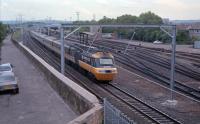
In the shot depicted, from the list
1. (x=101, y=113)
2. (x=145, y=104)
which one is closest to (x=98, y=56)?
(x=145, y=104)

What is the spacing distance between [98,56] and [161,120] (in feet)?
39.3

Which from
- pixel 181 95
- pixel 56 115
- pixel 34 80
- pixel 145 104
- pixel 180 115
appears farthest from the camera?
pixel 34 80

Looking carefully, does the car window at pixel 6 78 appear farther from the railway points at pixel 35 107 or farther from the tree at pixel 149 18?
the tree at pixel 149 18

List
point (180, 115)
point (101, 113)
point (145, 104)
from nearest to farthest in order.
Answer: point (101, 113), point (180, 115), point (145, 104)

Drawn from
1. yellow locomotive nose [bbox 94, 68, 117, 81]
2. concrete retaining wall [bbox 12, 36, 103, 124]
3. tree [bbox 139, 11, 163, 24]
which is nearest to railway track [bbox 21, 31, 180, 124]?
yellow locomotive nose [bbox 94, 68, 117, 81]

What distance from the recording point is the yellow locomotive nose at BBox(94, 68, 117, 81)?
28312 mm

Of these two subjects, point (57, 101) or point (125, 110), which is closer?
point (57, 101)

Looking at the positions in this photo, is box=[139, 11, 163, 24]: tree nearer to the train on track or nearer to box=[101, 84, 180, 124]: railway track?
the train on track

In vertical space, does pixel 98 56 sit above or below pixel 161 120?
above

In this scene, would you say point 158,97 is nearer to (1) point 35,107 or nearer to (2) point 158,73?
(1) point 35,107

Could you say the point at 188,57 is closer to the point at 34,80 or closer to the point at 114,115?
the point at 34,80

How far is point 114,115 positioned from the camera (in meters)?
9.55

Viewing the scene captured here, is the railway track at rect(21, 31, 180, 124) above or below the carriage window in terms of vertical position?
below

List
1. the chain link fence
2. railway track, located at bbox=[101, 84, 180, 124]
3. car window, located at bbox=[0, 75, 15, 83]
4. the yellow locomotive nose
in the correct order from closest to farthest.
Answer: the chain link fence, railway track, located at bbox=[101, 84, 180, 124], car window, located at bbox=[0, 75, 15, 83], the yellow locomotive nose
